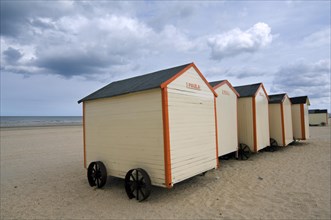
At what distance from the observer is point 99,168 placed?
7430 millimetres

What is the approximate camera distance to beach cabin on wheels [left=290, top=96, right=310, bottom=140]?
15.9 metres

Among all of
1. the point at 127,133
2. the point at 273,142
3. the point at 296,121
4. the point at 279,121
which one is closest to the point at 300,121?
the point at 296,121

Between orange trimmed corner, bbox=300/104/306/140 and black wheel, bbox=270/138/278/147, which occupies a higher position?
orange trimmed corner, bbox=300/104/306/140

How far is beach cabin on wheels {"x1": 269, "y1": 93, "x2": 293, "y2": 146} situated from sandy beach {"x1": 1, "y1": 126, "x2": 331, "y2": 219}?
3.96 metres

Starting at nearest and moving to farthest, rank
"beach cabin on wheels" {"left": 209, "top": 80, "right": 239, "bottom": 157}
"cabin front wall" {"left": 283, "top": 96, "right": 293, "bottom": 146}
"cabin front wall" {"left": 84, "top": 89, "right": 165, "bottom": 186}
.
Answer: "cabin front wall" {"left": 84, "top": 89, "right": 165, "bottom": 186}
"beach cabin on wheels" {"left": 209, "top": 80, "right": 239, "bottom": 157}
"cabin front wall" {"left": 283, "top": 96, "right": 293, "bottom": 146}

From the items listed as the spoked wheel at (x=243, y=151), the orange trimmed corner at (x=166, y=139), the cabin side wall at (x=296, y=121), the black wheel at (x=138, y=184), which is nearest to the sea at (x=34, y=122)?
the spoked wheel at (x=243, y=151)

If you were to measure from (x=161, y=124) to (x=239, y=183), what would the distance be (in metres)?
3.48

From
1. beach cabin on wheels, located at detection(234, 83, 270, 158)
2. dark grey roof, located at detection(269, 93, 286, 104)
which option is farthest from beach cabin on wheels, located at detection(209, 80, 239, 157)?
dark grey roof, located at detection(269, 93, 286, 104)

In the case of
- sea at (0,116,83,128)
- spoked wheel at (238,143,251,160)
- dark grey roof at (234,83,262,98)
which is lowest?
spoked wheel at (238,143,251,160)

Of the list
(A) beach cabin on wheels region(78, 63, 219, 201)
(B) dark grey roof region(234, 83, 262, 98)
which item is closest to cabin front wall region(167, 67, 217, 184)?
(A) beach cabin on wheels region(78, 63, 219, 201)

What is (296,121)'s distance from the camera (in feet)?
53.2

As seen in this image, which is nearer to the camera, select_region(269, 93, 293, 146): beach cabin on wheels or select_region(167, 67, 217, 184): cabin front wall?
select_region(167, 67, 217, 184): cabin front wall

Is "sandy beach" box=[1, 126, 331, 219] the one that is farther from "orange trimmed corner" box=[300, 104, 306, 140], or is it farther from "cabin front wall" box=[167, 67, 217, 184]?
"orange trimmed corner" box=[300, 104, 306, 140]

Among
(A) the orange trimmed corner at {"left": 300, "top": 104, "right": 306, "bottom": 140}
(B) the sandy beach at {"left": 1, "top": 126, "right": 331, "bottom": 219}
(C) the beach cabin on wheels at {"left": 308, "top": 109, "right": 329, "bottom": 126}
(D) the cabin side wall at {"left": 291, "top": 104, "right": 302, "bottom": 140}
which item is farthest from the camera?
(C) the beach cabin on wheels at {"left": 308, "top": 109, "right": 329, "bottom": 126}
